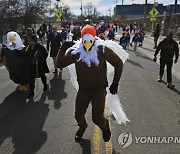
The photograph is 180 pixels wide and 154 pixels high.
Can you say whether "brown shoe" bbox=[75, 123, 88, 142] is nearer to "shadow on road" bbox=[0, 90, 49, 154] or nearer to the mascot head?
"shadow on road" bbox=[0, 90, 49, 154]

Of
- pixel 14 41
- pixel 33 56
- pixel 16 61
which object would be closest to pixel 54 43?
pixel 16 61

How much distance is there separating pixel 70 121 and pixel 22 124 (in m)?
0.96

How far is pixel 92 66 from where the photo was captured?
516 centimetres

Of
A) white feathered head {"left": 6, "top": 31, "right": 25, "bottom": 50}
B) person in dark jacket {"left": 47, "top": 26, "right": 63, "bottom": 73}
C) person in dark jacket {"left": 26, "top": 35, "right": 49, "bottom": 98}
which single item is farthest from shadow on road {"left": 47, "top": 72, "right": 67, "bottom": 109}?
white feathered head {"left": 6, "top": 31, "right": 25, "bottom": 50}

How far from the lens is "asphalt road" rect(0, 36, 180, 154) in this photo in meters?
5.37

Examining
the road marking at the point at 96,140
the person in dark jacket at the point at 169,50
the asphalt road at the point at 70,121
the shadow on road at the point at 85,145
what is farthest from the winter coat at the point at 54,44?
the shadow on road at the point at 85,145

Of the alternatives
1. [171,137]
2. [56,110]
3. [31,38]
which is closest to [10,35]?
[31,38]

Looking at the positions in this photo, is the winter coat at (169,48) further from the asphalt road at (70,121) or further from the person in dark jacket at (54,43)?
the person in dark jacket at (54,43)

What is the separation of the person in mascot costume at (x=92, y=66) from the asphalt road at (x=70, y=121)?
2.07 feet

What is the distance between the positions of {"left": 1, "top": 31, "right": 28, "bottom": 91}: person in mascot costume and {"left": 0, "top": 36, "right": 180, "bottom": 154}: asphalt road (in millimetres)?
372

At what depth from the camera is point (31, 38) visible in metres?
8.52

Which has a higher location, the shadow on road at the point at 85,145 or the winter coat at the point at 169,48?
the winter coat at the point at 169,48

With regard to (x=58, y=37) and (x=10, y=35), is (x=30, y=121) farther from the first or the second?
(x=58, y=37)

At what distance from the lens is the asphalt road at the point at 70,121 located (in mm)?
5367
